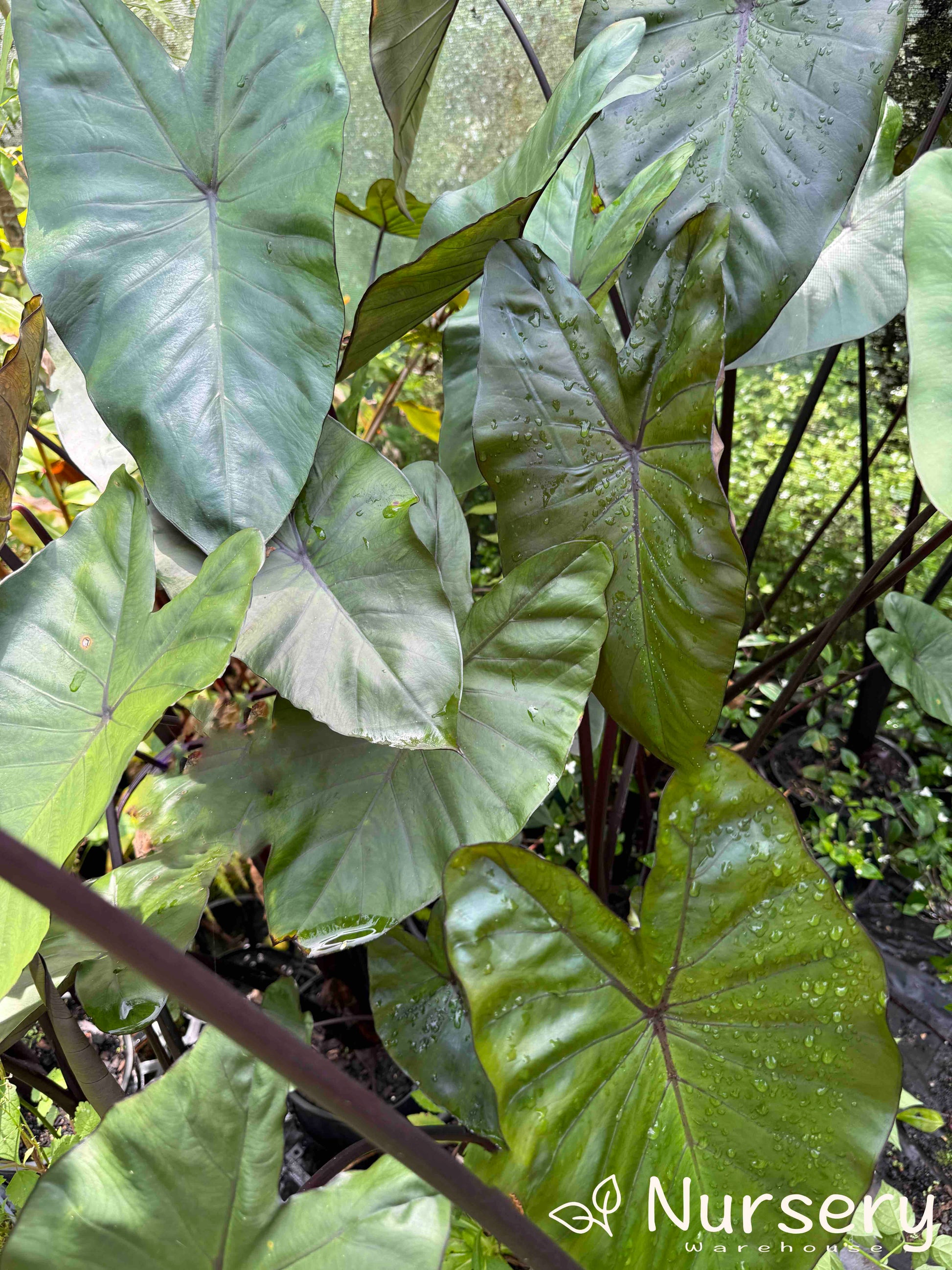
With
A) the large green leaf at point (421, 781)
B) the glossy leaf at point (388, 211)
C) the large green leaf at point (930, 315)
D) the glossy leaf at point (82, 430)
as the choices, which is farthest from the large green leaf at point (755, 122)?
the glossy leaf at point (82, 430)

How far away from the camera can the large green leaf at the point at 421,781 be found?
54 cm

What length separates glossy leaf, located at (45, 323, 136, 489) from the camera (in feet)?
2.51

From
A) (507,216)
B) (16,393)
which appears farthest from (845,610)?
(16,393)

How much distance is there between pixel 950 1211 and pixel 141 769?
115 cm

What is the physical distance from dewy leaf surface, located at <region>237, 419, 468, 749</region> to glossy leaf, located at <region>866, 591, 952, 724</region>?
2.61 feet

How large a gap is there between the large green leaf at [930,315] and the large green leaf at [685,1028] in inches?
8.5

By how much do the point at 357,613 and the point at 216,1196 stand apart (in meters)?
0.33

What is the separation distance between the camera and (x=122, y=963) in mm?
511

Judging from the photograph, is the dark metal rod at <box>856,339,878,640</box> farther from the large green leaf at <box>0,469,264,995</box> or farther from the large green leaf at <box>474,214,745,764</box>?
the large green leaf at <box>0,469,264,995</box>

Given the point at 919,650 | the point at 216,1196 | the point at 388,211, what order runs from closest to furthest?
the point at 216,1196 < the point at 388,211 < the point at 919,650

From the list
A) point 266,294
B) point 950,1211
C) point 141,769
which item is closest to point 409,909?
point 266,294

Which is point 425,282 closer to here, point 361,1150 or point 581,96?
point 581,96

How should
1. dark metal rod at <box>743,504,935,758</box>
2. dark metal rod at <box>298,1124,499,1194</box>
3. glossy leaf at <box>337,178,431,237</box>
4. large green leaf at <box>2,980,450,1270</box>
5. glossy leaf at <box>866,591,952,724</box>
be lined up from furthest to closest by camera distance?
glossy leaf at <box>866,591,952,724</box>
glossy leaf at <box>337,178,431,237</box>
dark metal rod at <box>743,504,935,758</box>
dark metal rod at <box>298,1124,499,1194</box>
large green leaf at <box>2,980,450,1270</box>

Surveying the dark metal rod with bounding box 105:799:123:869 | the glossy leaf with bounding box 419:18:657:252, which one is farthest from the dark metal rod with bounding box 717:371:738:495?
the dark metal rod with bounding box 105:799:123:869
